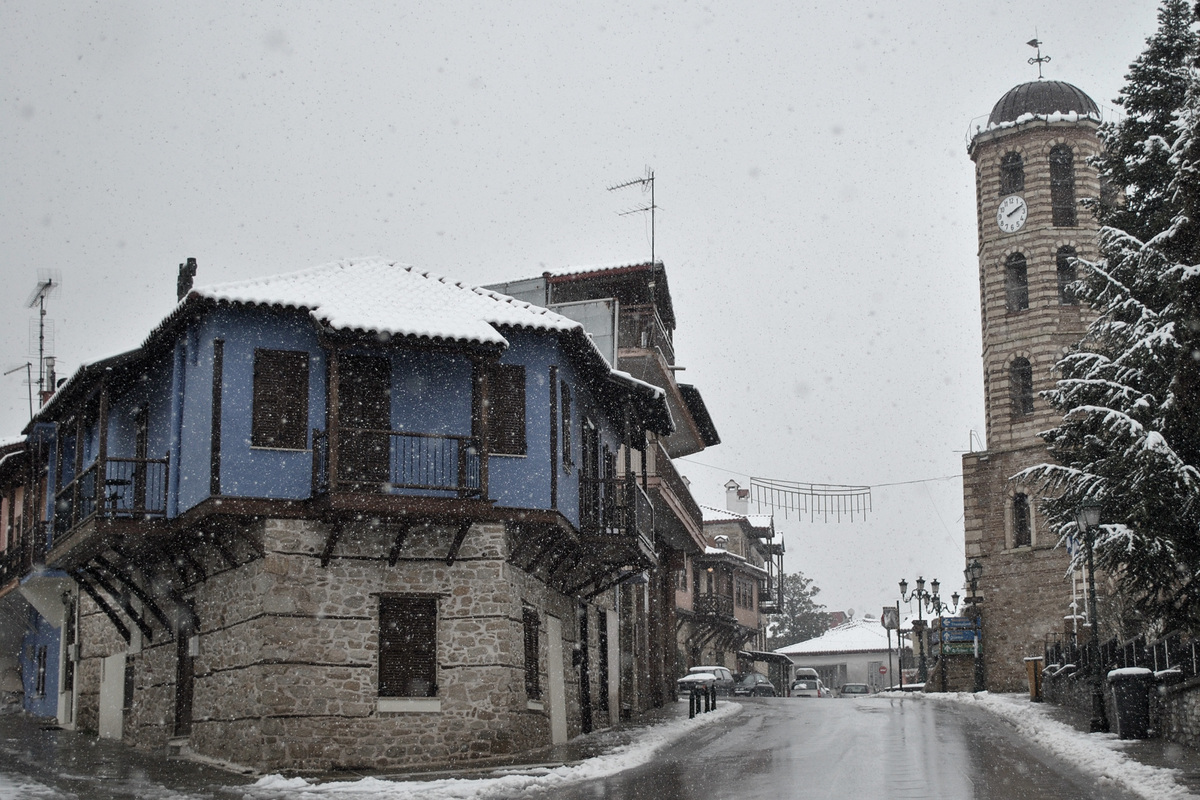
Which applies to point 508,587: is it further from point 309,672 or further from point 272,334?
point 272,334

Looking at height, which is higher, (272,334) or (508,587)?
(272,334)

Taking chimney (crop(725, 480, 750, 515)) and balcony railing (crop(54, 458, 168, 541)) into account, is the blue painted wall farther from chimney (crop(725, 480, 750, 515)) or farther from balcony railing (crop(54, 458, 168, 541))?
chimney (crop(725, 480, 750, 515))

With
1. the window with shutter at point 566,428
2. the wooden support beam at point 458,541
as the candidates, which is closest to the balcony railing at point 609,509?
the window with shutter at point 566,428

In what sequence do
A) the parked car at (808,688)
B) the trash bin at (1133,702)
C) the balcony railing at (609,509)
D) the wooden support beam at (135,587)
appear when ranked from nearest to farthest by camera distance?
the trash bin at (1133,702)
the wooden support beam at (135,587)
the balcony railing at (609,509)
the parked car at (808,688)

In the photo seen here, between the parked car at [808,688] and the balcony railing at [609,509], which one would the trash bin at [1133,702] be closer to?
the balcony railing at [609,509]

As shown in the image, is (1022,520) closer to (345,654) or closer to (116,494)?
(345,654)

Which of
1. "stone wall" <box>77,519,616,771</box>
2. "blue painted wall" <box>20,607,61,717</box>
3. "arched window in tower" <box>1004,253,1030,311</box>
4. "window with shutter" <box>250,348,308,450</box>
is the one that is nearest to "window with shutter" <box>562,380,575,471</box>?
"stone wall" <box>77,519,616,771</box>

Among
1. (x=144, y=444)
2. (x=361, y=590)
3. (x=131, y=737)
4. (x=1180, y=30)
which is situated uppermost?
(x=1180, y=30)

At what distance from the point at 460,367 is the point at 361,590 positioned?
386cm

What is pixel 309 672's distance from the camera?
19.4m

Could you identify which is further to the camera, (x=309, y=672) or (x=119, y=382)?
(x=119, y=382)

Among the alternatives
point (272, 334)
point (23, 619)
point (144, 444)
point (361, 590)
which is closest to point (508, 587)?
point (361, 590)

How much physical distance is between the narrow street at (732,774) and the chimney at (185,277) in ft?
27.6

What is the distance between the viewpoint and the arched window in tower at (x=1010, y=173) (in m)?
52.1
